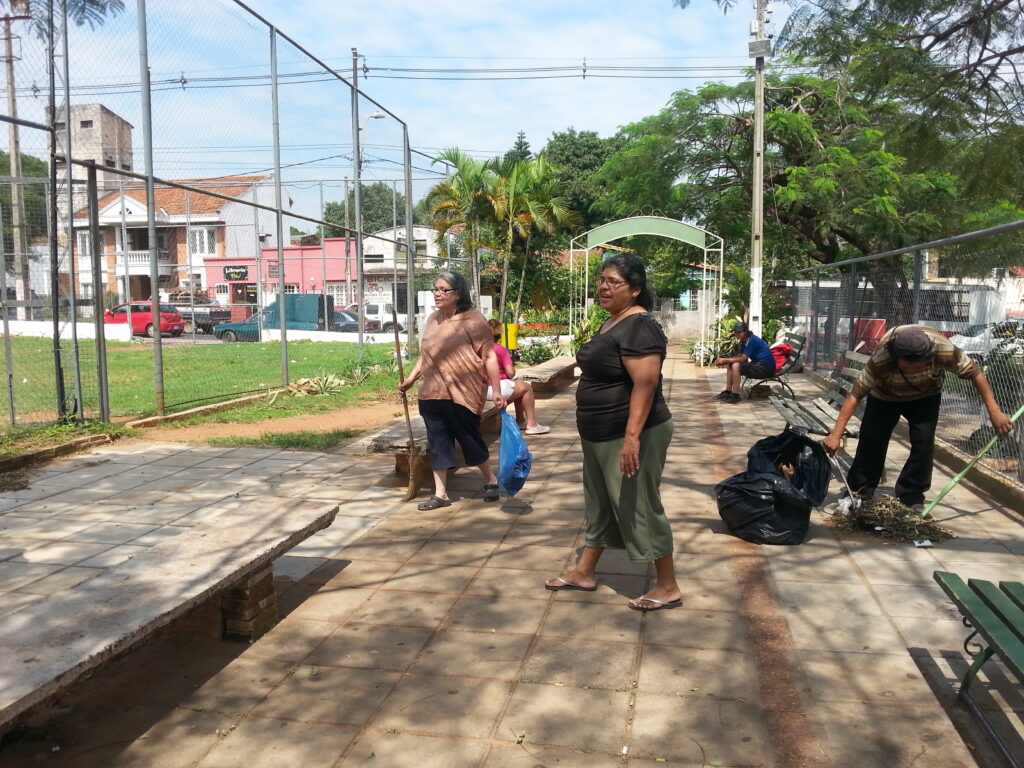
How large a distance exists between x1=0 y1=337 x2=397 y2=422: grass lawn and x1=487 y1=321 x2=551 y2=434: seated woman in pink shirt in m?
4.23

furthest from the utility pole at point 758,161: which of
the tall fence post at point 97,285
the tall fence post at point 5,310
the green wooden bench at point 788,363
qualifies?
the tall fence post at point 5,310

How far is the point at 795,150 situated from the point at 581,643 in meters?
19.0

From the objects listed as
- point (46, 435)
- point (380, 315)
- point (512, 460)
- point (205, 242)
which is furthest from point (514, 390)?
point (380, 315)

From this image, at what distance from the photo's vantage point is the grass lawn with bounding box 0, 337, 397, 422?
9078 millimetres

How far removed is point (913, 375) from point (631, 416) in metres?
2.31

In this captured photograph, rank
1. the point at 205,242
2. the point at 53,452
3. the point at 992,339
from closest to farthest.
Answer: the point at 992,339
the point at 53,452
the point at 205,242

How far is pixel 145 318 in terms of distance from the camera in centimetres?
2955

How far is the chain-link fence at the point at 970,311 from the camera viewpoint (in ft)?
20.5

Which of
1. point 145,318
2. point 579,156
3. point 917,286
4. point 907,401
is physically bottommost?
point 907,401

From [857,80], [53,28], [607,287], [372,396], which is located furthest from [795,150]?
[607,287]

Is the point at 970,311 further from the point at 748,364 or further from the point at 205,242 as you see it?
the point at 205,242

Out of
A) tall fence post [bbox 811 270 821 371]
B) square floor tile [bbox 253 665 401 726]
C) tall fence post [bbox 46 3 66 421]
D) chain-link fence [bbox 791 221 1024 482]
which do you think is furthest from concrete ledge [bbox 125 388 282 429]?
tall fence post [bbox 811 270 821 371]

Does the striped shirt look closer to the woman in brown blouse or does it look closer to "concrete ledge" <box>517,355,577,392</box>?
the woman in brown blouse

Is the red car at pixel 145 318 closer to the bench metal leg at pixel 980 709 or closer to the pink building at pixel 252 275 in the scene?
the pink building at pixel 252 275
